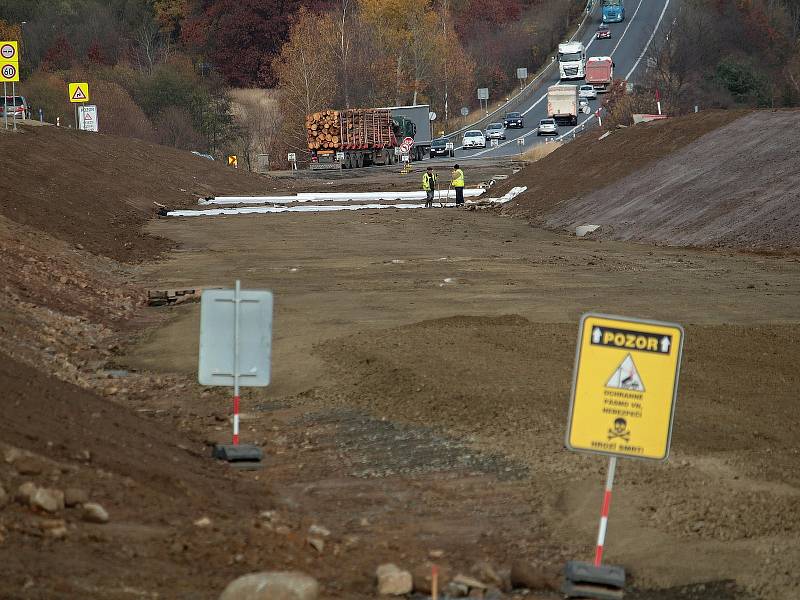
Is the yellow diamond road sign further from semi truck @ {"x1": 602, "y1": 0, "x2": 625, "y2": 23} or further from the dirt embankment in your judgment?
semi truck @ {"x1": 602, "y1": 0, "x2": 625, "y2": 23}

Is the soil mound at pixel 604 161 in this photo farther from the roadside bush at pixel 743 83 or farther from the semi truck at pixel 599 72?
the semi truck at pixel 599 72

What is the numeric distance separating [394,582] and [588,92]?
10860 centimetres

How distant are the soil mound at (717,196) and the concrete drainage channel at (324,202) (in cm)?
727

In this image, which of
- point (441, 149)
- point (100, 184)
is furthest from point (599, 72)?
point (100, 184)

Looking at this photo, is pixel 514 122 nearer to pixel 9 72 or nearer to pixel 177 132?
pixel 177 132

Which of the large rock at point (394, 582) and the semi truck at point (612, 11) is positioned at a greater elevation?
the semi truck at point (612, 11)

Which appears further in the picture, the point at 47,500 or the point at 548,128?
the point at 548,128

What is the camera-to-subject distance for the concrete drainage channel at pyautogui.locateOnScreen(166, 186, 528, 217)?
45.5 m

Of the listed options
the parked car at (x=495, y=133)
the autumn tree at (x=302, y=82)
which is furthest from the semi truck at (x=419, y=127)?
the parked car at (x=495, y=133)

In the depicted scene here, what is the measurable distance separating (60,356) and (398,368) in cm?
455

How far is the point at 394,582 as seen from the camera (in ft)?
28.0

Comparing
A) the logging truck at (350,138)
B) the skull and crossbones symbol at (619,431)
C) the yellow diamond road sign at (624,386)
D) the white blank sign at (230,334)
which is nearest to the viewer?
the yellow diamond road sign at (624,386)

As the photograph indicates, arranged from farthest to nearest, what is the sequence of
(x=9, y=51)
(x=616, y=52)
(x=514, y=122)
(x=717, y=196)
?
1. (x=616, y=52)
2. (x=514, y=122)
3. (x=9, y=51)
4. (x=717, y=196)

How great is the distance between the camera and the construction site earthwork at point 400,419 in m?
8.91
